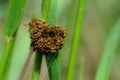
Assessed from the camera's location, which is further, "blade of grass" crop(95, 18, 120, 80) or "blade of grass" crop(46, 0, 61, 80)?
"blade of grass" crop(95, 18, 120, 80)

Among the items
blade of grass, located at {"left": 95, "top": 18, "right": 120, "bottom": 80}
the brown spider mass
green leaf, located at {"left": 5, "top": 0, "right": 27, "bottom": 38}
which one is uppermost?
green leaf, located at {"left": 5, "top": 0, "right": 27, "bottom": 38}

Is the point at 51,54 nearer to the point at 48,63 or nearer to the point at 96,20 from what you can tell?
the point at 48,63

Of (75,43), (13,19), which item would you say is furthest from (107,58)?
(13,19)

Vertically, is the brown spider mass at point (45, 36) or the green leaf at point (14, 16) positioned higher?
the green leaf at point (14, 16)

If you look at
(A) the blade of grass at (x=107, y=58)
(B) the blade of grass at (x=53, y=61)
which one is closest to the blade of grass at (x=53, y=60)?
(B) the blade of grass at (x=53, y=61)

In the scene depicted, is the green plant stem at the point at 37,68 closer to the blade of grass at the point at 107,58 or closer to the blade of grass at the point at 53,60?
the blade of grass at the point at 53,60

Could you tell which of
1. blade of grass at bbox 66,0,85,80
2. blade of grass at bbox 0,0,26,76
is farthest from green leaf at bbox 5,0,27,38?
blade of grass at bbox 66,0,85,80

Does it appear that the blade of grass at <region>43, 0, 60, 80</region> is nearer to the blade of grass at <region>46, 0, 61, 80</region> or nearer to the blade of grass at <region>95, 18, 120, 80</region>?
the blade of grass at <region>46, 0, 61, 80</region>
